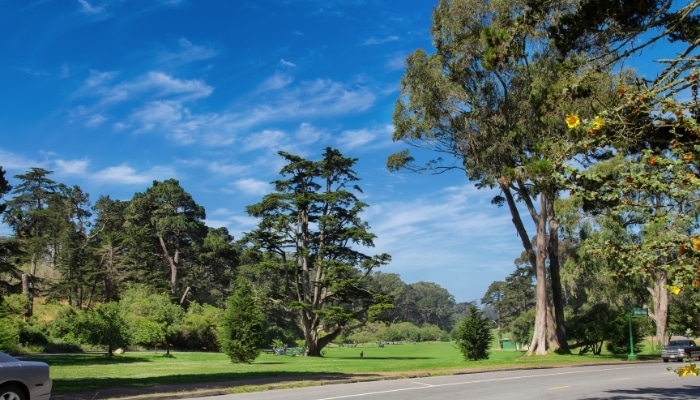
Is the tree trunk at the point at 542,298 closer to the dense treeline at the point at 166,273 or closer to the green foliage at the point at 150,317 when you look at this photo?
the dense treeline at the point at 166,273

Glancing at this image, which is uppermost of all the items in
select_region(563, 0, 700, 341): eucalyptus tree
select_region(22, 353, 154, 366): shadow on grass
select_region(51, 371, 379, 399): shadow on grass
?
select_region(563, 0, 700, 341): eucalyptus tree

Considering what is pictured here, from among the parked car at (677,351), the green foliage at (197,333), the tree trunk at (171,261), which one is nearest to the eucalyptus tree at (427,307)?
the tree trunk at (171,261)

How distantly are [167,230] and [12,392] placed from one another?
5954 centimetres

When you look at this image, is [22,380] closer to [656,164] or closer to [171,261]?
[656,164]

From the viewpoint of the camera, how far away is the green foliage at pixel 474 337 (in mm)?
29094

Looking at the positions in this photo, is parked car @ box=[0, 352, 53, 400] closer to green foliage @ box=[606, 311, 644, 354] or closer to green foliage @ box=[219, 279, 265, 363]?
green foliage @ box=[219, 279, 265, 363]

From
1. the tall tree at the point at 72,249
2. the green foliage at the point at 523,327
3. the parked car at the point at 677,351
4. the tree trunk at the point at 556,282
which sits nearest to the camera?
the parked car at the point at 677,351

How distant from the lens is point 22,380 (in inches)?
344

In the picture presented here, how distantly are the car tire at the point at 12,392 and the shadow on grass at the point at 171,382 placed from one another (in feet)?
10.2

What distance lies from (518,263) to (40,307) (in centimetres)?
8765

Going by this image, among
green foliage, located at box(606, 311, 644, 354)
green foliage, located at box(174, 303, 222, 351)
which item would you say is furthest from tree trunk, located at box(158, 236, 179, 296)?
green foliage, located at box(606, 311, 644, 354)

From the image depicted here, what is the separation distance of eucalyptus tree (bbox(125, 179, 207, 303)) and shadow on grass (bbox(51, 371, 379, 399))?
48854 mm

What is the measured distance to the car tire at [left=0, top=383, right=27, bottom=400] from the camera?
8445 millimetres

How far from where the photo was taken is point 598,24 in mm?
9273
